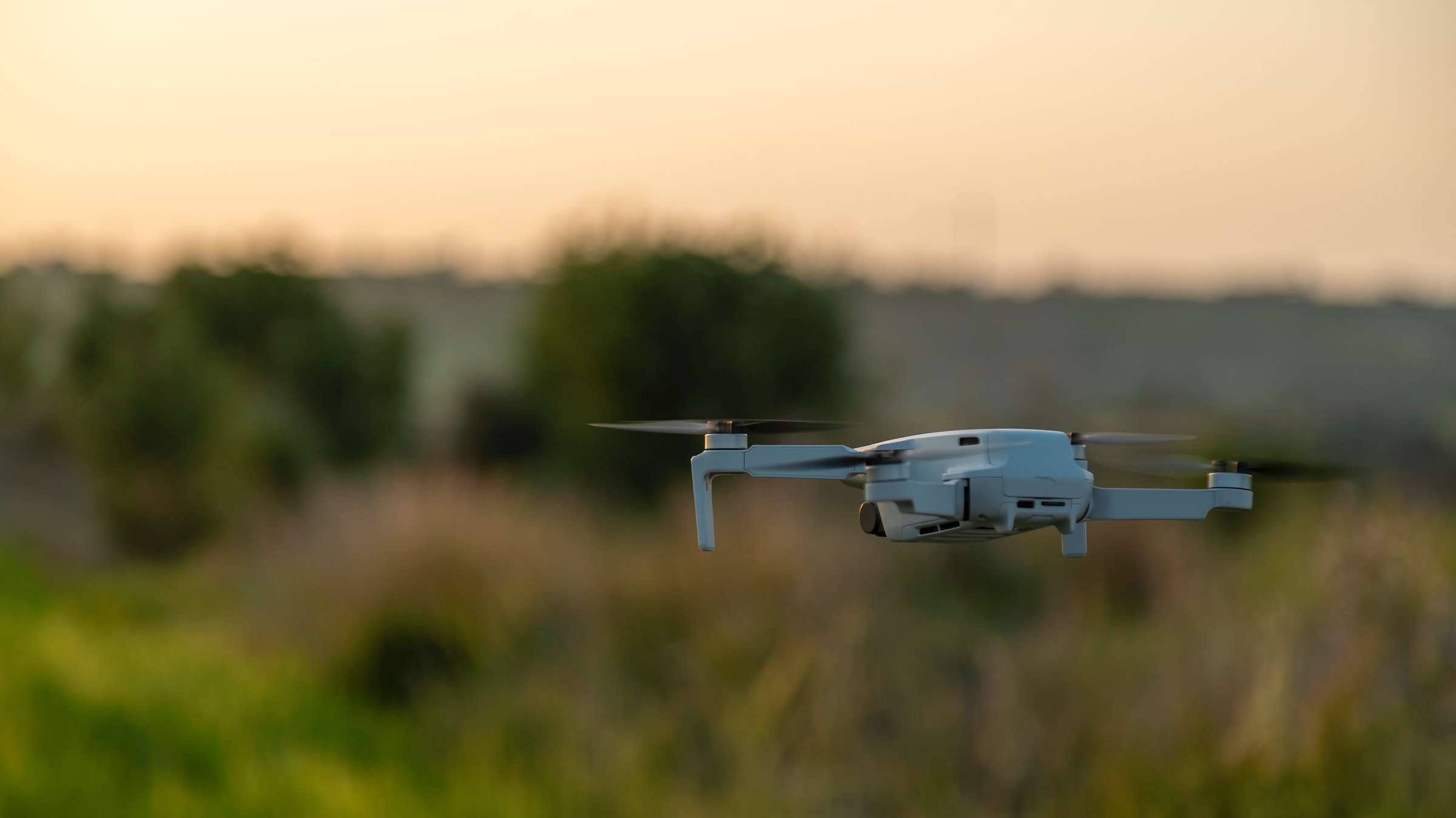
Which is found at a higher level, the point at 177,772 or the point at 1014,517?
the point at 1014,517

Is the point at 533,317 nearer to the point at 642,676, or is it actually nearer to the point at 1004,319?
the point at 642,676

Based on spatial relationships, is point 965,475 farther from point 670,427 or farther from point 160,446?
point 160,446

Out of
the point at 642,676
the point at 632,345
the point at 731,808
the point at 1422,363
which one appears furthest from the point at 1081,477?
the point at 1422,363

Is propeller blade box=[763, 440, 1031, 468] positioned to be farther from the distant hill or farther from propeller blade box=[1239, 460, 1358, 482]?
the distant hill

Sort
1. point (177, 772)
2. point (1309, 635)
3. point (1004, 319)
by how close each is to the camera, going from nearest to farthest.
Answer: point (1309, 635)
point (177, 772)
point (1004, 319)

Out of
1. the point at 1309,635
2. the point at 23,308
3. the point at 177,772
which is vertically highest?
the point at 23,308

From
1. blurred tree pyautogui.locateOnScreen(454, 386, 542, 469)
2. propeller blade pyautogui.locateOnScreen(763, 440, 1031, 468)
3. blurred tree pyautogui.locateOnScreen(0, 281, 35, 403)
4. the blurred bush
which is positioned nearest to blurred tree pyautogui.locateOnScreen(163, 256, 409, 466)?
the blurred bush
